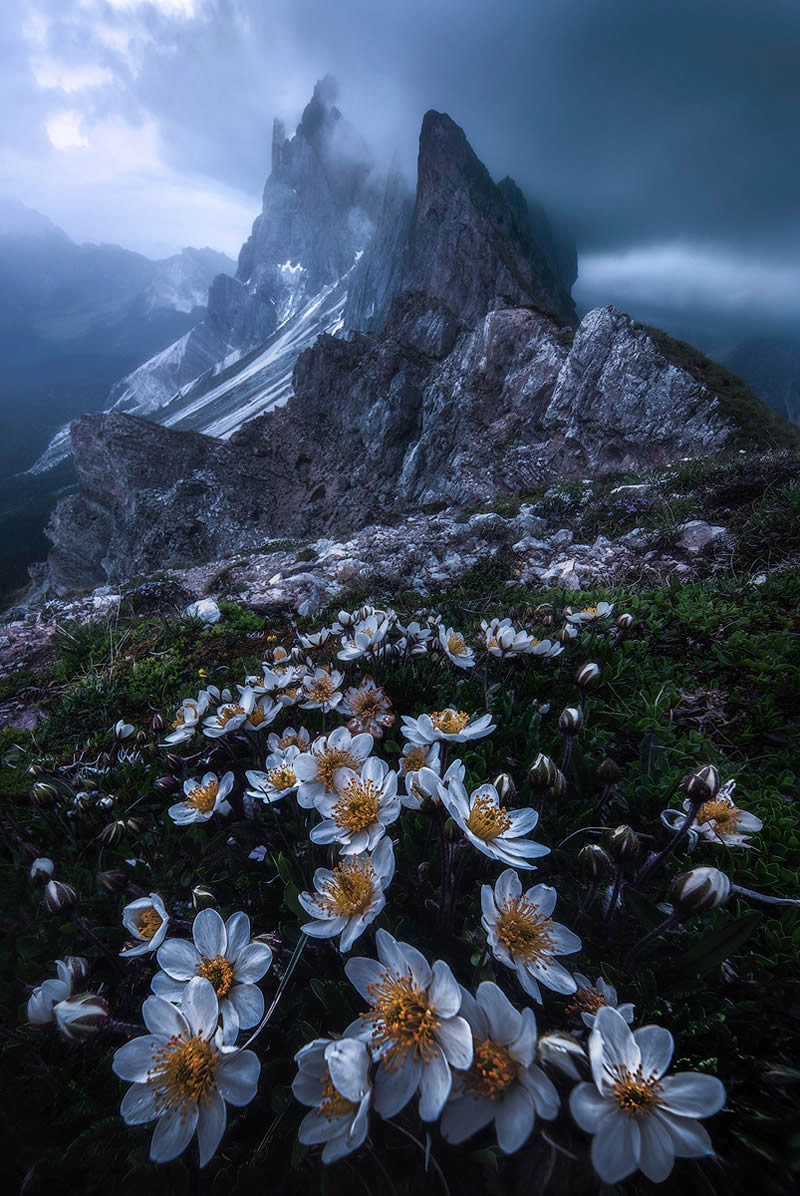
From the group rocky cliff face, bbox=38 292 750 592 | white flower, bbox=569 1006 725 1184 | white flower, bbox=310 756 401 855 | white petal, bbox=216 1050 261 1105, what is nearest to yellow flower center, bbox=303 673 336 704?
white flower, bbox=310 756 401 855

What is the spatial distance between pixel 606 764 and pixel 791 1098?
0.72 metres

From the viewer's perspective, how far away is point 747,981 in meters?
1.13

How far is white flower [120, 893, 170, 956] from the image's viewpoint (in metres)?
1.22

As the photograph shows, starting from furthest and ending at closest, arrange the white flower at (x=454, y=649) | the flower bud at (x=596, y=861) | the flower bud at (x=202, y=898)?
the white flower at (x=454, y=649)
the flower bud at (x=202, y=898)
the flower bud at (x=596, y=861)

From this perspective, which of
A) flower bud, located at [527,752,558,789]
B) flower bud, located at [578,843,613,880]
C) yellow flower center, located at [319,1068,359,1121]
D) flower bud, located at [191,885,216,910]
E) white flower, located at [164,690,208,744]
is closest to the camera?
yellow flower center, located at [319,1068,359,1121]

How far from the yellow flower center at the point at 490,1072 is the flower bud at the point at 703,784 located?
0.73 m

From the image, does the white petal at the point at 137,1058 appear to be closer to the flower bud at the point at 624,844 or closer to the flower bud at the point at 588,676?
the flower bud at the point at 624,844

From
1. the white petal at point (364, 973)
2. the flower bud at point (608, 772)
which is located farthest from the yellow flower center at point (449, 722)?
the white petal at point (364, 973)

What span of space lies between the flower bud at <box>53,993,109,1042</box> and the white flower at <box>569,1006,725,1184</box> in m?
0.90

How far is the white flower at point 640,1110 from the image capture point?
0.73 m

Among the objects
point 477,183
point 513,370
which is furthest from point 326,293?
point 513,370

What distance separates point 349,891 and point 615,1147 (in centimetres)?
60

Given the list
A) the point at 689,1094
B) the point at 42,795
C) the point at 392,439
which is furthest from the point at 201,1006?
the point at 392,439

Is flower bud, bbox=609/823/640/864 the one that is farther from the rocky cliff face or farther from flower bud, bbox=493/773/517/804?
the rocky cliff face
